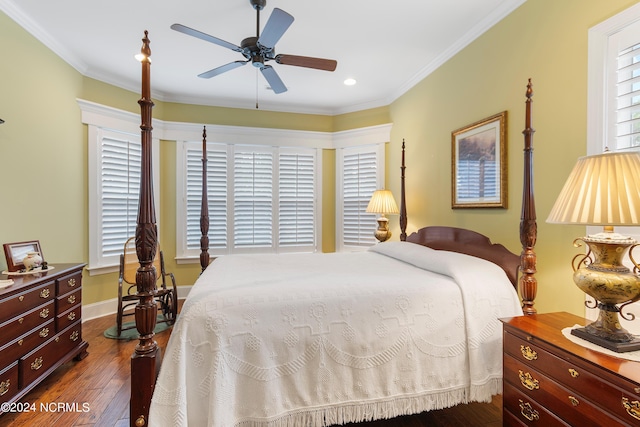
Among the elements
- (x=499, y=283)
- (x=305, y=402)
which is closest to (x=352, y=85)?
(x=499, y=283)

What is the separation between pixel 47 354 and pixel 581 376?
3.21 metres

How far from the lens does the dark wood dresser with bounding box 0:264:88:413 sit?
1908 mm

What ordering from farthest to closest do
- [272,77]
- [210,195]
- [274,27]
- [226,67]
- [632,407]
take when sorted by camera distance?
[210,195]
[272,77]
[226,67]
[274,27]
[632,407]

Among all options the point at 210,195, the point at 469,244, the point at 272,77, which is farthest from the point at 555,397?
the point at 210,195

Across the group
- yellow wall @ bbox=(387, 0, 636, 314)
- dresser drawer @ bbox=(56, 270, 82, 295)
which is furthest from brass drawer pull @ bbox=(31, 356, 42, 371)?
yellow wall @ bbox=(387, 0, 636, 314)

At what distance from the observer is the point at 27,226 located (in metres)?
2.77

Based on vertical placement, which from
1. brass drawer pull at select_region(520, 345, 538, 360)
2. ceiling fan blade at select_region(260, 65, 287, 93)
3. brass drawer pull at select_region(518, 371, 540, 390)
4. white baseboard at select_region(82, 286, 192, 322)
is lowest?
white baseboard at select_region(82, 286, 192, 322)

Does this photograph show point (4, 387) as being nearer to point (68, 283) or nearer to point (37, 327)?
point (37, 327)

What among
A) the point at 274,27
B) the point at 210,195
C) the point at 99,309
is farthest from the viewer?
the point at 210,195

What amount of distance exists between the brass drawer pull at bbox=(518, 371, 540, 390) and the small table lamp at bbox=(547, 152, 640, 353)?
0.29m

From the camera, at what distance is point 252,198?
15.3ft

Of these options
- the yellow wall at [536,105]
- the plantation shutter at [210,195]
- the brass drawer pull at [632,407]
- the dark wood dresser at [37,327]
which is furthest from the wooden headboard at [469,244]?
the dark wood dresser at [37,327]

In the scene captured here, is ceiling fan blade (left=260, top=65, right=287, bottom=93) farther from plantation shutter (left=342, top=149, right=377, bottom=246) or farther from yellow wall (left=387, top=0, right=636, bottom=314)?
plantation shutter (left=342, top=149, right=377, bottom=246)

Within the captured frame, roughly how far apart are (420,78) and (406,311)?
2.92m
